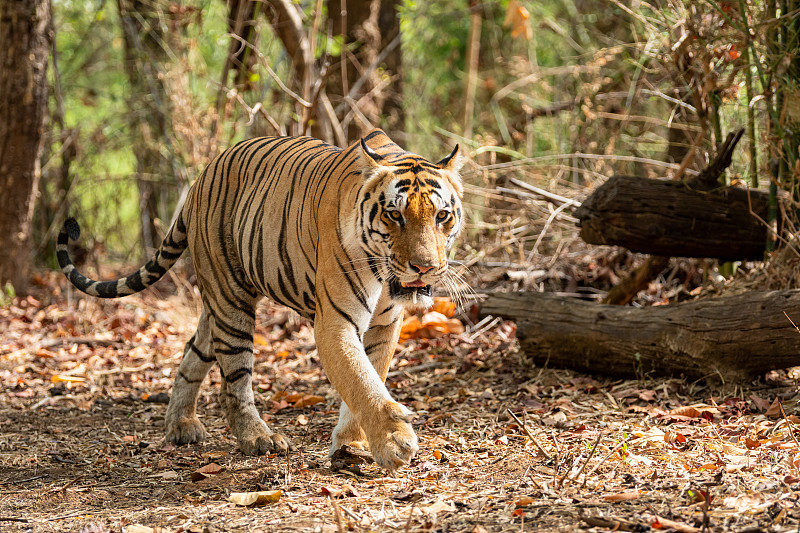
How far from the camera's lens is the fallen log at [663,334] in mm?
4395

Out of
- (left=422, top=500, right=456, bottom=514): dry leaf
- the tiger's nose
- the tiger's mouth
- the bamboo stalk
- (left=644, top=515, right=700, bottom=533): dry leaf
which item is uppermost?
the bamboo stalk

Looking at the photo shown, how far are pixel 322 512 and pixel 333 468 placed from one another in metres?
0.62

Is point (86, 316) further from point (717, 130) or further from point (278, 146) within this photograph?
point (717, 130)

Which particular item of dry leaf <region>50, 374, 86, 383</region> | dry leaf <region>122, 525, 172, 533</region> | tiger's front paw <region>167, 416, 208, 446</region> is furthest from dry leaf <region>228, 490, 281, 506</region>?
dry leaf <region>50, 374, 86, 383</region>

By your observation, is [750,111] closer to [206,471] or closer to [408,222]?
[408,222]

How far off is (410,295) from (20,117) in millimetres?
6103

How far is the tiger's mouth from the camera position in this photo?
12.2ft

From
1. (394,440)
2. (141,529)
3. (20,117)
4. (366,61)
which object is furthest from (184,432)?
(366,61)

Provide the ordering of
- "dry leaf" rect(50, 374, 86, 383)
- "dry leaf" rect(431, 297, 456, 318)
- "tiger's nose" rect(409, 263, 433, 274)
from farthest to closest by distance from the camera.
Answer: "dry leaf" rect(431, 297, 456, 318) < "dry leaf" rect(50, 374, 86, 383) < "tiger's nose" rect(409, 263, 433, 274)

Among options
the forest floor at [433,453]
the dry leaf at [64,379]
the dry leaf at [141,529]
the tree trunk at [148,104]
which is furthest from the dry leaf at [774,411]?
the tree trunk at [148,104]

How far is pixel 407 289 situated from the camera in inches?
148

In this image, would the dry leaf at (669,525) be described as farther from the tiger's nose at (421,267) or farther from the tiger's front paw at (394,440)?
the tiger's nose at (421,267)

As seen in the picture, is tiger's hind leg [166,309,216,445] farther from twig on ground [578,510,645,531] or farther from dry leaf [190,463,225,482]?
twig on ground [578,510,645,531]

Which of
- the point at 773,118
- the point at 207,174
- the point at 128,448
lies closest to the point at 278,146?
the point at 207,174
